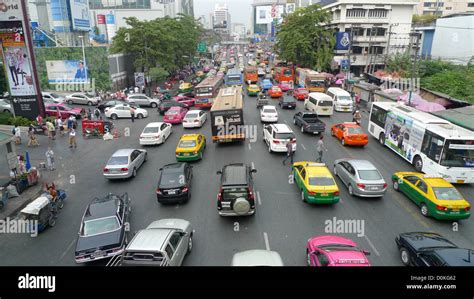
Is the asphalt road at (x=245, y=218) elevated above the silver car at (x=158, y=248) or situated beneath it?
situated beneath

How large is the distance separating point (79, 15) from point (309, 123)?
57942 mm

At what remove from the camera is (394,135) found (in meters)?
22.8

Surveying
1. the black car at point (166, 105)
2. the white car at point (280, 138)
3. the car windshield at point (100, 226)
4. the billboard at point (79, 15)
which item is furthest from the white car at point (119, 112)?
the billboard at point (79, 15)

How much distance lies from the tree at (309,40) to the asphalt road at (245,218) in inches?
1642

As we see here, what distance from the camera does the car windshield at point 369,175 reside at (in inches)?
619

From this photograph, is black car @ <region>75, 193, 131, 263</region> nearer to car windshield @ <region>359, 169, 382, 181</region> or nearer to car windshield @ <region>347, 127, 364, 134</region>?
car windshield @ <region>359, 169, 382, 181</region>

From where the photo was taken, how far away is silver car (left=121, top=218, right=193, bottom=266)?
31.9ft

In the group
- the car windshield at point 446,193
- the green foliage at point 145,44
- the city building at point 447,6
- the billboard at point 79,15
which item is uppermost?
Result: the city building at point 447,6

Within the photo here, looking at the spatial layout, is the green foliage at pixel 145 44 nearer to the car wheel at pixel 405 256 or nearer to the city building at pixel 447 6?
the car wheel at pixel 405 256

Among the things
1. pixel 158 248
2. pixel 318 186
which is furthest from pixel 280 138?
pixel 158 248

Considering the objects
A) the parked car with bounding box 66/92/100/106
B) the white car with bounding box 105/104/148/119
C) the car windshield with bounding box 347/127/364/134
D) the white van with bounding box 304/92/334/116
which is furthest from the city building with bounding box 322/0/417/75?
the parked car with bounding box 66/92/100/106

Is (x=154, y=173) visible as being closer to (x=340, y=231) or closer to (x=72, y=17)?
(x=340, y=231)

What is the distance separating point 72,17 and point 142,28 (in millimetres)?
21941

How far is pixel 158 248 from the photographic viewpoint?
9.76 metres
